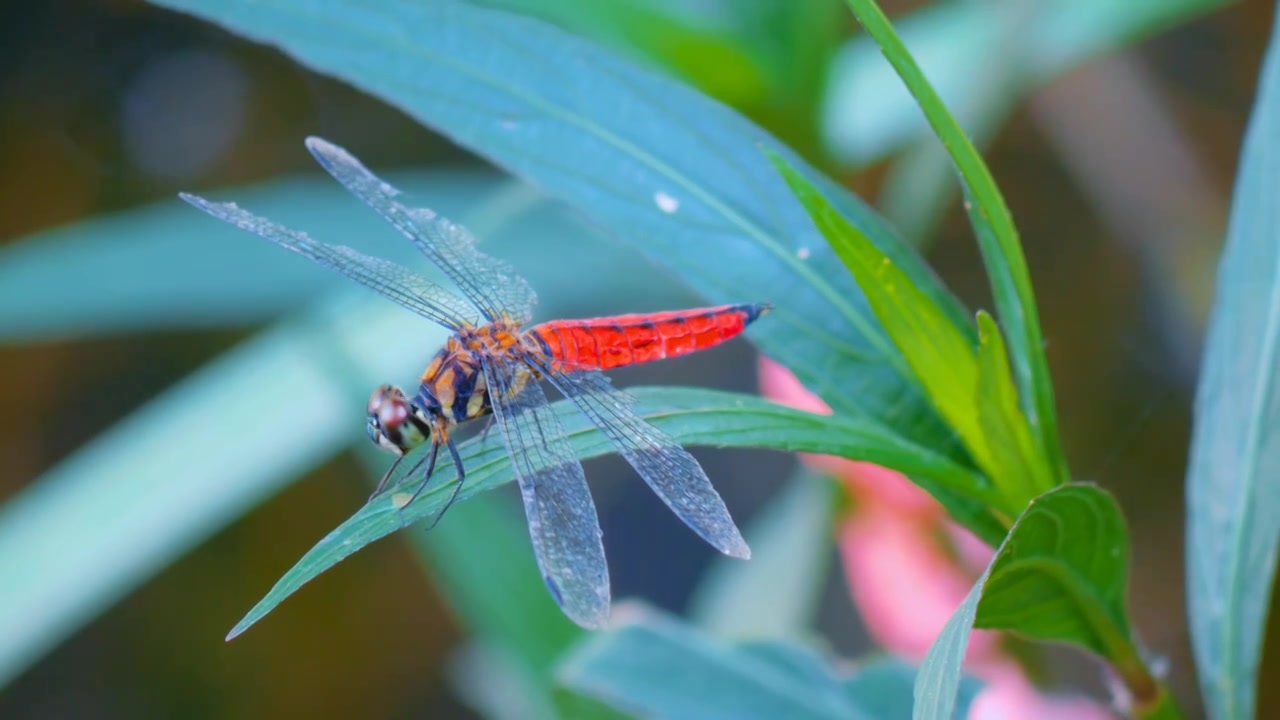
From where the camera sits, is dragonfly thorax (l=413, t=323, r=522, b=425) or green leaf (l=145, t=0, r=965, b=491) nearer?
green leaf (l=145, t=0, r=965, b=491)

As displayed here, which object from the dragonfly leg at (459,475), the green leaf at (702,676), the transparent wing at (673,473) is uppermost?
the dragonfly leg at (459,475)

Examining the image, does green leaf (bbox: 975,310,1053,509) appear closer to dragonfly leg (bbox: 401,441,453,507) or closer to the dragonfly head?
dragonfly leg (bbox: 401,441,453,507)

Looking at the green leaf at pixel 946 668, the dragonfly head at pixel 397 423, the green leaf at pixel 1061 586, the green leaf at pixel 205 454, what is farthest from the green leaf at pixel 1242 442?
the green leaf at pixel 205 454

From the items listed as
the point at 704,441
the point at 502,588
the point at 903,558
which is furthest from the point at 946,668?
the point at 903,558

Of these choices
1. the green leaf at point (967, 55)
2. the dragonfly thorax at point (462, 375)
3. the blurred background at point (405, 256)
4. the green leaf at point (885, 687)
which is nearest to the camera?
the green leaf at point (885, 687)

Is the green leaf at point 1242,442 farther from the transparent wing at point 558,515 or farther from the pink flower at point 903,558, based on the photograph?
the pink flower at point 903,558

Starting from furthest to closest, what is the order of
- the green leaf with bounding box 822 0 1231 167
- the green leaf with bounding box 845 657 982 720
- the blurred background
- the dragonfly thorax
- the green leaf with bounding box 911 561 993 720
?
the green leaf with bounding box 822 0 1231 167
the blurred background
the dragonfly thorax
the green leaf with bounding box 845 657 982 720
the green leaf with bounding box 911 561 993 720

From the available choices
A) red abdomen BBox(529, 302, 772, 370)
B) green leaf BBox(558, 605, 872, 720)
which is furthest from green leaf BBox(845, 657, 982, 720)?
red abdomen BBox(529, 302, 772, 370)
